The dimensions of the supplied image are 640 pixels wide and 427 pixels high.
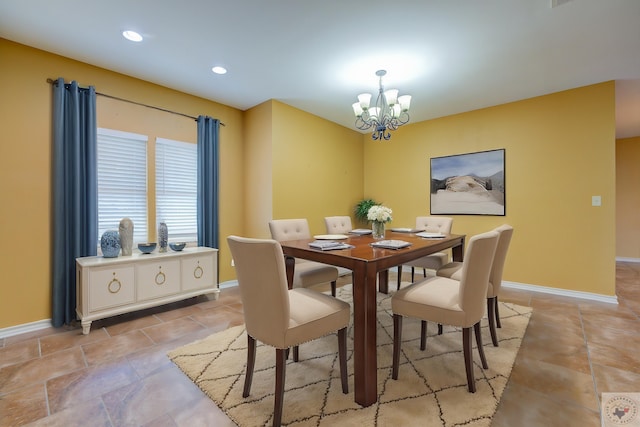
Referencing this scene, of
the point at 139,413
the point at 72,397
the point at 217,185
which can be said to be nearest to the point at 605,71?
the point at 217,185

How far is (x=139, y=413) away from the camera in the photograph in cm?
149

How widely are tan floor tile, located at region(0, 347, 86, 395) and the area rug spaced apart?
68 cm

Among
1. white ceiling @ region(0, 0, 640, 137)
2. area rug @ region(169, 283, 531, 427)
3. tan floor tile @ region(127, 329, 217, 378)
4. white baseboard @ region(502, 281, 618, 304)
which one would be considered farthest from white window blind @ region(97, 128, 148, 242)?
white baseboard @ region(502, 281, 618, 304)

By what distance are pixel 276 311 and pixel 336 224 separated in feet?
6.81

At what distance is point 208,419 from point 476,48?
3.41 meters

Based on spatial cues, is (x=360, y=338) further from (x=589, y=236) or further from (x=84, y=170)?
(x=589, y=236)

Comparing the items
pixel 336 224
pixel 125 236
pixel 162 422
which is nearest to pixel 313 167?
pixel 336 224

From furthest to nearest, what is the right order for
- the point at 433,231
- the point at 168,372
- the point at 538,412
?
the point at 433,231 < the point at 168,372 < the point at 538,412

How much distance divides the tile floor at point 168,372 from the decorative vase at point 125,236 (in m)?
0.68

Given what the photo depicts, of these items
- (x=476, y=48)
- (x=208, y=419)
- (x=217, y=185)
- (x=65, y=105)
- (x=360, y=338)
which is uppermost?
(x=476, y=48)

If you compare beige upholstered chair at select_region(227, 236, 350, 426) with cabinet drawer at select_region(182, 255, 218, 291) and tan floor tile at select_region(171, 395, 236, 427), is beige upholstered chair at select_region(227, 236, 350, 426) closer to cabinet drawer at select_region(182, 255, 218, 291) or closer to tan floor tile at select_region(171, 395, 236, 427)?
tan floor tile at select_region(171, 395, 236, 427)

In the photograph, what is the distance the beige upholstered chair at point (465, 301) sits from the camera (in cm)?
159

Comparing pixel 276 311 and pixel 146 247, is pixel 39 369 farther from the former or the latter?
pixel 276 311

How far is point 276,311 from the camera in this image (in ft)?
4.61
